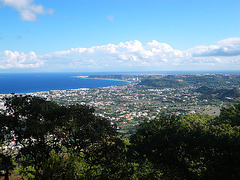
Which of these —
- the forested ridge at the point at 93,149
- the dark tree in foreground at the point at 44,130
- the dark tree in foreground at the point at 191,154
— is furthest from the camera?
the dark tree in foreground at the point at 44,130

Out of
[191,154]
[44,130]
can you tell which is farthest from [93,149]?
[191,154]

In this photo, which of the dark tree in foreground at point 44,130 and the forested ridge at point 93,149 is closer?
the forested ridge at point 93,149

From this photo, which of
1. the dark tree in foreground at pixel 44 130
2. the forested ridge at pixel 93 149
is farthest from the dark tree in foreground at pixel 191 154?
the dark tree in foreground at pixel 44 130

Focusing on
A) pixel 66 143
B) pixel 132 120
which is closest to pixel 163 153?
pixel 66 143

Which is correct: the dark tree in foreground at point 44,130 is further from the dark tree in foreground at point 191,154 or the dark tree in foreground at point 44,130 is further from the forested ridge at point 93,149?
the dark tree in foreground at point 191,154

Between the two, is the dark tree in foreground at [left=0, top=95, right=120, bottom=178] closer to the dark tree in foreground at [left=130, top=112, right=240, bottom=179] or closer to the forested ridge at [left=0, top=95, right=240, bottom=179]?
the forested ridge at [left=0, top=95, right=240, bottom=179]

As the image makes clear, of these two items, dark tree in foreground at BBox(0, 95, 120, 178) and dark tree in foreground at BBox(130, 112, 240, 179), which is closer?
dark tree in foreground at BBox(130, 112, 240, 179)

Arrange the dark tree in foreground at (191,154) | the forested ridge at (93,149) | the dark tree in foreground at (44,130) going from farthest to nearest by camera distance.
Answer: the dark tree in foreground at (44,130) < the forested ridge at (93,149) < the dark tree in foreground at (191,154)

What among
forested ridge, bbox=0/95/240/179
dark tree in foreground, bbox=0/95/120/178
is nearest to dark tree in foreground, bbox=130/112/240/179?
forested ridge, bbox=0/95/240/179

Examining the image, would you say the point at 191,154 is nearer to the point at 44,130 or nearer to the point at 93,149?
the point at 93,149
